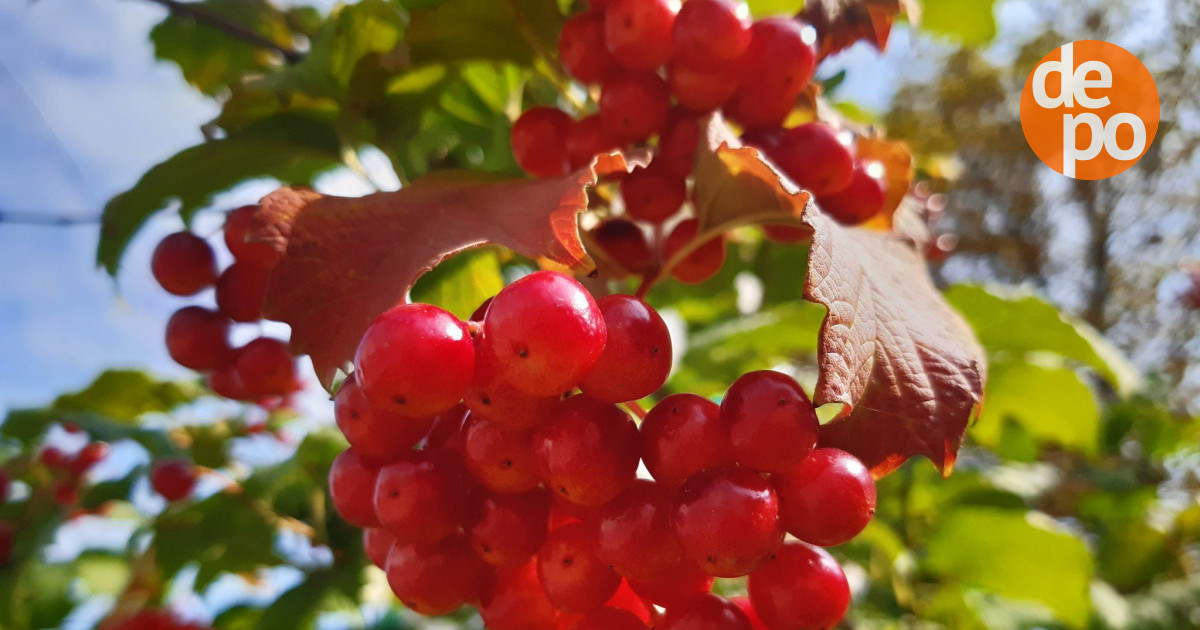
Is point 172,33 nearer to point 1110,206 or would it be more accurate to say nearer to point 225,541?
point 225,541

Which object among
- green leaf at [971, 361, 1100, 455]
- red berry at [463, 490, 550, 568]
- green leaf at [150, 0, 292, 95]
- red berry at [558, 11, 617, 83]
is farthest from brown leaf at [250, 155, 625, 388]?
green leaf at [971, 361, 1100, 455]

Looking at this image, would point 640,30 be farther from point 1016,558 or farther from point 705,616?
point 1016,558

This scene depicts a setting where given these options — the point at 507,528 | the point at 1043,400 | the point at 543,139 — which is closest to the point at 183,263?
the point at 543,139

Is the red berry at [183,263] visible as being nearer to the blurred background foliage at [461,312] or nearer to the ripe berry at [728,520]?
the blurred background foliage at [461,312]

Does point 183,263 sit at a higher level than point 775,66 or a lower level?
lower

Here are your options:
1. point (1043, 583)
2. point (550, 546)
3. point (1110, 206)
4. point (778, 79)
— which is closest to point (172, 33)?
point (778, 79)

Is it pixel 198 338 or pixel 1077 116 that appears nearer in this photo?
pixel 198 338
